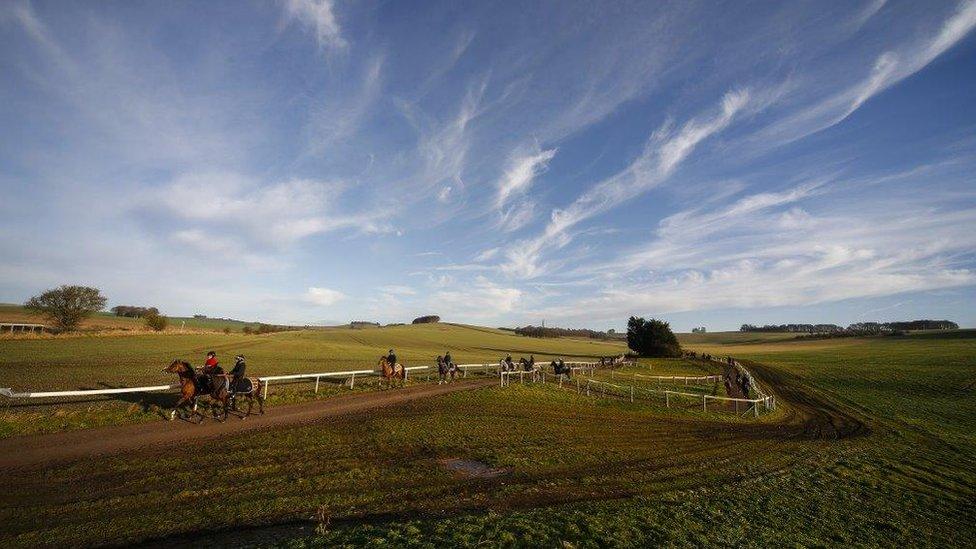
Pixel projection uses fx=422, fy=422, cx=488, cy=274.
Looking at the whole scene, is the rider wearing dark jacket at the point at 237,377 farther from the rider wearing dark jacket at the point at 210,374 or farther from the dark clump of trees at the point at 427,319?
the dark clump of trees at the point at 427,319

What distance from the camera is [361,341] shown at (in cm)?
7900

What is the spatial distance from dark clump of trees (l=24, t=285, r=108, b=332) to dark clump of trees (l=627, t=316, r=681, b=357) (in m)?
81.9

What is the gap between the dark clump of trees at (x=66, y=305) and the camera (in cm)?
5938

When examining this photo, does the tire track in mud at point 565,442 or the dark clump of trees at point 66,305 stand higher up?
the dark clump of trees at point 66,305

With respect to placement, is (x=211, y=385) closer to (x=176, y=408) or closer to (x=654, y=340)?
(x=176, y=408)

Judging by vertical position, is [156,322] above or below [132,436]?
above

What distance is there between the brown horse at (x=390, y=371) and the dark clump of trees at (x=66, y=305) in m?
60.3

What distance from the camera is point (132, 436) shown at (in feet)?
41.4

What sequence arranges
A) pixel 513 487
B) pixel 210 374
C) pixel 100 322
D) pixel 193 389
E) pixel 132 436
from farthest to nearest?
pixel 100 322 → pixel 210 374 → pixel 193 389 → pixel 132 436 → pixel 513 487

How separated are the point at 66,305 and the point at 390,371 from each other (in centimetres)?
6447

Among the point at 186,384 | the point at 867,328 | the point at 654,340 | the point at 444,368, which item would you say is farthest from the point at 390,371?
the point at 867,328

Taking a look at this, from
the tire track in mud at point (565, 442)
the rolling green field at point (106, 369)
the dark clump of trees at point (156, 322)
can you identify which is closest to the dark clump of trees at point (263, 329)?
the dark clump of trees at point (156, 322)

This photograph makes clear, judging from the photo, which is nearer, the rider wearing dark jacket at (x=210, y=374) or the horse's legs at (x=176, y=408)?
the horse's legs at (x=176, y=408)

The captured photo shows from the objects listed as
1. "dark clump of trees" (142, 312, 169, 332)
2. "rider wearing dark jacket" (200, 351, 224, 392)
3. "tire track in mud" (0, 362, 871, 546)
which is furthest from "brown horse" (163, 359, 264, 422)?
"dark clump of trees" (142, 312, 169, 332)
